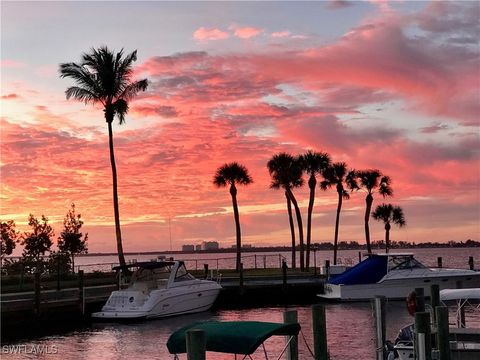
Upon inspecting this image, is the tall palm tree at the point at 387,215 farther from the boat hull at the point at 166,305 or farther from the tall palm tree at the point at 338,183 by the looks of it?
the boat hull at the point at 166,305

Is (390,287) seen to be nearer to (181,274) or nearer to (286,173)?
(181,274)

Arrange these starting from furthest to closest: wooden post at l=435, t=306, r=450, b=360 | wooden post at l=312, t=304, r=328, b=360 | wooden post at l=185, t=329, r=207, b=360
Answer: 1. wooden post at l=435, t=306, r=450, b=360
2. wooden post at l=312, t=304, r=328, b=360
3. wooden post at l=185, t=329, r=207, b=360

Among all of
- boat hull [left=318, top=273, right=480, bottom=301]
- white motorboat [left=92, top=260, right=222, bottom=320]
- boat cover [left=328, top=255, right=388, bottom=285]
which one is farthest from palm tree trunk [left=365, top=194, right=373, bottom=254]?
white motorboat [left=92, top=260, right=222, bottom=320]

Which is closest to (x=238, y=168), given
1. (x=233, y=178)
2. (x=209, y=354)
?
(x=233, y=178)

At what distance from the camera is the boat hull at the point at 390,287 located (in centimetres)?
4125

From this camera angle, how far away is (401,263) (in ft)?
140

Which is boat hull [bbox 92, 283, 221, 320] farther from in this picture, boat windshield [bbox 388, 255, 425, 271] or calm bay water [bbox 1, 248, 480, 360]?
boat windshield [bbox 388, 255, 425, 271]

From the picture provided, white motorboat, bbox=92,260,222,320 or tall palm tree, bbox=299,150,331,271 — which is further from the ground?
tall palm tree, bbox=299,150,331,271

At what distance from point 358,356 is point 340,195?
53.7 metres

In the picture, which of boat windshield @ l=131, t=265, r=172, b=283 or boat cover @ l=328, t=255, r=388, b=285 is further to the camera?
boat cover @ l=328, t=255, r=388, b=285

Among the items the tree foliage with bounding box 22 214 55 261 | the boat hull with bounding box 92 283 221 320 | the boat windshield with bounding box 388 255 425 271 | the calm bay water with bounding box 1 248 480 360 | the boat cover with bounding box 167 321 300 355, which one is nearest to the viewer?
the boat cover with bounding box 167 321 300 355

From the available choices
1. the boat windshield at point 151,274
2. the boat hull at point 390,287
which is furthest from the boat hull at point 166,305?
the boat hull at point 390,287

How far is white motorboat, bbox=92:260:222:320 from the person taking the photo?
1388 inches

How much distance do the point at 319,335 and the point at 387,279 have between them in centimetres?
2566
